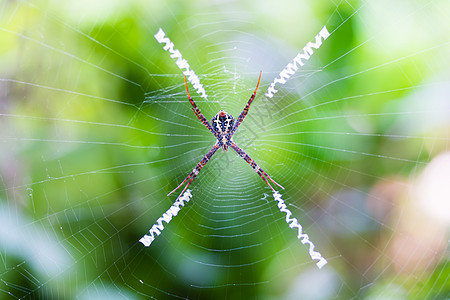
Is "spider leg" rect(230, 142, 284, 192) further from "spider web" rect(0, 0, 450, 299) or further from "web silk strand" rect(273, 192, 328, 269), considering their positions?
"spider web" rect(0, 0, 450, 299)

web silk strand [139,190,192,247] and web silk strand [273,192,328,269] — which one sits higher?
web silk strand [139,190,192,247]

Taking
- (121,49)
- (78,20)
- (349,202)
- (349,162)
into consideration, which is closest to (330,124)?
(349,162)

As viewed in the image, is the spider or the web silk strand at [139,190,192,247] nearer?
the web silk strand at [139,190,192,247]

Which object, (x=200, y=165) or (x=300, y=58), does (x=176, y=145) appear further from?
(x=300, y=58)

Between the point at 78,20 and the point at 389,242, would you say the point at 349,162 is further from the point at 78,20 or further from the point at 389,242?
the point at 78,20

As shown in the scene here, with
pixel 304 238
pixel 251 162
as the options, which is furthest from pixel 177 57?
Answer: pixel 304 238

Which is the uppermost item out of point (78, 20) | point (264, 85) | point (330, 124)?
point (78, 20)

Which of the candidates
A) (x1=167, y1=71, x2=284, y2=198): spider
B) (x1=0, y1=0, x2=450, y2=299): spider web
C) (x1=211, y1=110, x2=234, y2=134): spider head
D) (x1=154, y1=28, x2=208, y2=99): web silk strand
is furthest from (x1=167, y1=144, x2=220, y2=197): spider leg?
(x1=154, y1=28, x2=208, y2=99): web silk strand
